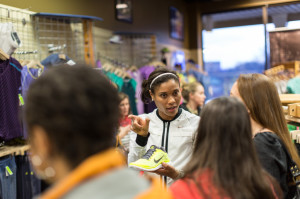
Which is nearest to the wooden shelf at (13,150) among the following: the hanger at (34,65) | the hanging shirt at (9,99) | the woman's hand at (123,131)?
the hanging shirt at (9,99)

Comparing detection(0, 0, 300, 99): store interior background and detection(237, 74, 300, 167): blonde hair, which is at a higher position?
detection(0, 0, 300, 99): store interior background

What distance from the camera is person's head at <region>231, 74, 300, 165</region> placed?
5.05 ft

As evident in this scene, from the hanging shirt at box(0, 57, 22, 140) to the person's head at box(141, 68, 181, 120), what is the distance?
4.74ft

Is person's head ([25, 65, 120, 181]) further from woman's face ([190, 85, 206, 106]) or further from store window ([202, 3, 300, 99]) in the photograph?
store window ([202, 3, 300, 99])

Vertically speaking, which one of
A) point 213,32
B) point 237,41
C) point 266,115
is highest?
point 213,32

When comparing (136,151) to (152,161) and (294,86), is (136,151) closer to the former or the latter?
(152,161)

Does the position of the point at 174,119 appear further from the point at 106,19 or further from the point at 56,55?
the point at 106,19

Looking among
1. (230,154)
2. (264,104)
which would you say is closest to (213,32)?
(264,104)

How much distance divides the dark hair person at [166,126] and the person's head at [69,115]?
1097 millimetres

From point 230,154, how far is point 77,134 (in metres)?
0.58

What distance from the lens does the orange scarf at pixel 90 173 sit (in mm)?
694

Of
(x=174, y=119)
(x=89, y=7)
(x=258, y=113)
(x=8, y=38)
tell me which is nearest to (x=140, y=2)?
(x=89, y=7)

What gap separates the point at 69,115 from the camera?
72cm

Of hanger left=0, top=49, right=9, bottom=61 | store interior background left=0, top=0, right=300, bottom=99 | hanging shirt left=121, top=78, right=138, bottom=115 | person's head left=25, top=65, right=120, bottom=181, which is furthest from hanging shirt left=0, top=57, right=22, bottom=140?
store interior background left=0, top=0, right=300, bottom=99
